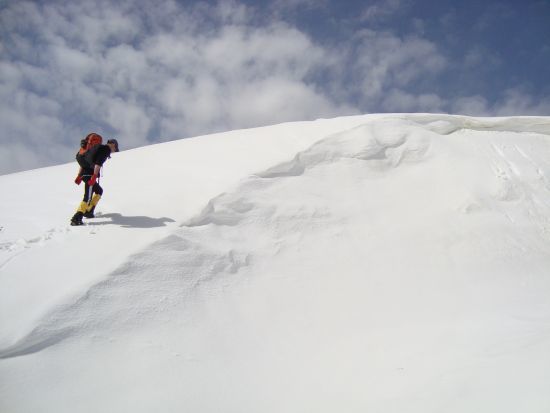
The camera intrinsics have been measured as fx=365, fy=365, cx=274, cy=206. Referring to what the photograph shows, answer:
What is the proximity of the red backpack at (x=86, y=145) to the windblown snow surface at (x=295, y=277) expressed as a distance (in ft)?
2.68

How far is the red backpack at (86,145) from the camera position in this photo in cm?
527

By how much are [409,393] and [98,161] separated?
4.78 metres

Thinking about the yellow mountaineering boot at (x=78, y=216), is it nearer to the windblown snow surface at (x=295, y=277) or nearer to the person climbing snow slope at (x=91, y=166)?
the person climbing snow slope at (x=91, y=166)

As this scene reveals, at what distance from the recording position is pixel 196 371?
127 inches

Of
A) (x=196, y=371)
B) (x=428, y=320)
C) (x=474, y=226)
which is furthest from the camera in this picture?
(x=474, y=226)

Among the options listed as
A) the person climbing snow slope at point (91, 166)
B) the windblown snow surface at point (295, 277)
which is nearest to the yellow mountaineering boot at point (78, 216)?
the person climbing snow slope at point (91, 166)

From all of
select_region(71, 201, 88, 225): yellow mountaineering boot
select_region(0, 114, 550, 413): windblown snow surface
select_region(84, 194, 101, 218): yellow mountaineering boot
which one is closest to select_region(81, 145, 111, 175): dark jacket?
select_region(84, 194, 101, 218): yellow mountaineering boot

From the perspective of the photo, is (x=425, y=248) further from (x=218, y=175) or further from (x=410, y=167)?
(x=218, y=175)

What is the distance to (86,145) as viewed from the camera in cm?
534

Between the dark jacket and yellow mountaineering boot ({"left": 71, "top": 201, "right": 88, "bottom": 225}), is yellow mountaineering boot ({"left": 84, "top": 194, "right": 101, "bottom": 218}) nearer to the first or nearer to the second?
yellow mountaineering boot ({"left": 71, "top": 201, "right": 88, "bottom": 225})

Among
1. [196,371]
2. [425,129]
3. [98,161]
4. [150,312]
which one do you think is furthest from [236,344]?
[425,129]

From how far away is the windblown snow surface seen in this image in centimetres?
297

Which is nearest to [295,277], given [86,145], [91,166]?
[91,166]

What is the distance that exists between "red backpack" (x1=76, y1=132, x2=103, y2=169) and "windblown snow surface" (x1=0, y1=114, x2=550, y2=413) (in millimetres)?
816
